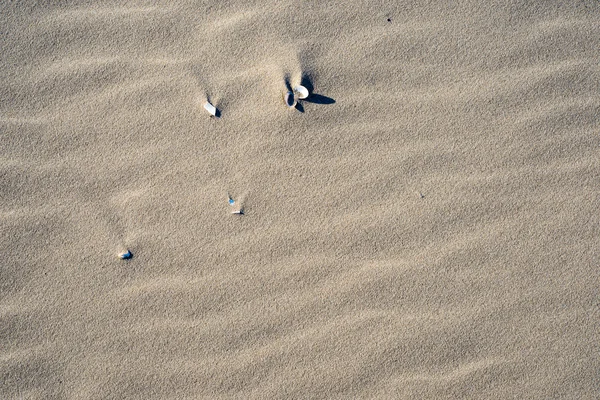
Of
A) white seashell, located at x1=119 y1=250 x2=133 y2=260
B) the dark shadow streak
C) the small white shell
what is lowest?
white seashell, located at x1=119 y1=250 x2=133 y2=260

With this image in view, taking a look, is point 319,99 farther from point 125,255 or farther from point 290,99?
point 125,255

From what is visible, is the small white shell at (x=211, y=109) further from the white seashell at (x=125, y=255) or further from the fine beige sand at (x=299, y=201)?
the white seashell at (x=125, y=255)

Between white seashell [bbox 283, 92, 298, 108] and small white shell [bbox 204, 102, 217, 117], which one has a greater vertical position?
white seashell [bbox 283, 92, 298, 108]

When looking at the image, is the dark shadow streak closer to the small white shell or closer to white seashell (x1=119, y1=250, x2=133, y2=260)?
the small white shell

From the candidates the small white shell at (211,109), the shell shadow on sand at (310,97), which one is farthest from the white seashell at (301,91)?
the small white shell at (211,109)

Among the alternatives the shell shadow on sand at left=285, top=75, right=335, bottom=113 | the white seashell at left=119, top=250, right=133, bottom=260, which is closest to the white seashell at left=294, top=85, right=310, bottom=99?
the shell shadow on sand at left=285, top=75, right=335, bottom=113
